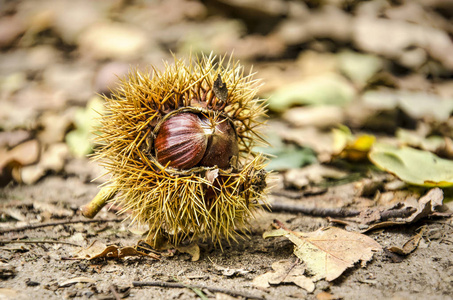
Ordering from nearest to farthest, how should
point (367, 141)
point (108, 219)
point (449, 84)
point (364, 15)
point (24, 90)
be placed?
point (108, 219), point (367, 141), point (449, 84), point (24, 90), point (364, 15)

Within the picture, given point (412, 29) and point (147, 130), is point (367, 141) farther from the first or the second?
point (412, 29)

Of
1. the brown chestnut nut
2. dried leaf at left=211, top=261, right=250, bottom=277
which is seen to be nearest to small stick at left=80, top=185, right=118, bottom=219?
the brown chestnut nut

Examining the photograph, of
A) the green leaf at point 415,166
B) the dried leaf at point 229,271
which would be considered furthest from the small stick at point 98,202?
the green leaf at point 415,166

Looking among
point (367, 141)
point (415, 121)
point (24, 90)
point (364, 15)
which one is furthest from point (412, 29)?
point (24, 90)

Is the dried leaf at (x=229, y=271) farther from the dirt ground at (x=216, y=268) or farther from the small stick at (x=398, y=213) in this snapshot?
Result: the small stick at (x=398, y=213)

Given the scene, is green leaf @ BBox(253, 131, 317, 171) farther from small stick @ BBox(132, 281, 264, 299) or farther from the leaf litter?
small stick @ BBox(132, 281, 264, 299)

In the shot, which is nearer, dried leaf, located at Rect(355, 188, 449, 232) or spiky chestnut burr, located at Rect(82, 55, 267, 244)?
spiky chestnut burr, located at Rect(82, 55, 267, 244)
